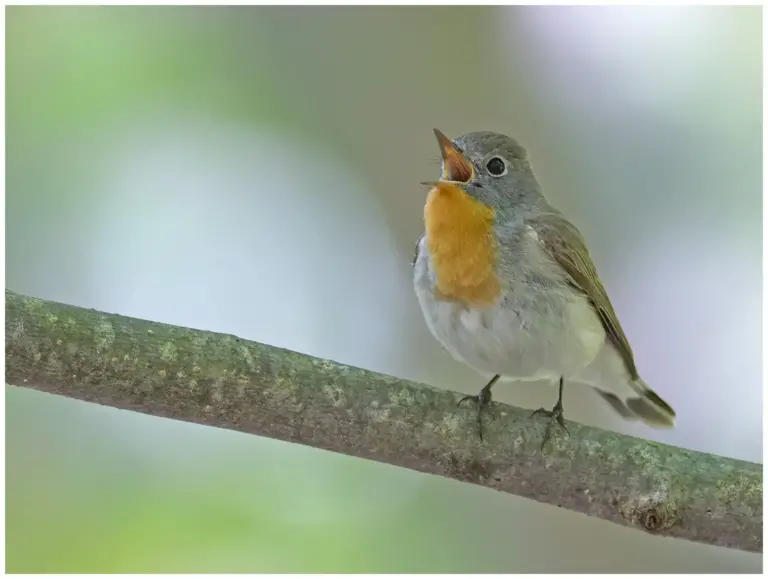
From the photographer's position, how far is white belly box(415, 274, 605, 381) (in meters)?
2.11

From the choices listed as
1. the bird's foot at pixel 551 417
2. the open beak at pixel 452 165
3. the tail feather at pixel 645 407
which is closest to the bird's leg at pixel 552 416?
the bird's foot at pixel 551 417

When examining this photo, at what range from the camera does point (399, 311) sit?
2.88 meters

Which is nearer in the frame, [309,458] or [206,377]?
[206,377]

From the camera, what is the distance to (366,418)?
185cm

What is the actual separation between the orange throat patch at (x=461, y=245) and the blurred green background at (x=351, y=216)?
315 mm

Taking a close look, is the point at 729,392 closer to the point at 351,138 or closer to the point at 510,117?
the point at 510,117

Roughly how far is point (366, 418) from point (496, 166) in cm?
97

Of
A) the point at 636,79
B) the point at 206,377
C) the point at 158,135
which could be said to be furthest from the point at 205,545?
the point at 636,79

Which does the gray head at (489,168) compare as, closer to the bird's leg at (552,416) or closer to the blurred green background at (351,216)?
the blurred green background at (351,216)

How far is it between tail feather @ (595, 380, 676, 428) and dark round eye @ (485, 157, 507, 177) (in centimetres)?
79

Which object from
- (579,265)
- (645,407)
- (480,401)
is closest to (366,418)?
(480,401)

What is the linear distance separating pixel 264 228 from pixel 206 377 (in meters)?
1.40

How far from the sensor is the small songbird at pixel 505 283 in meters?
2.12

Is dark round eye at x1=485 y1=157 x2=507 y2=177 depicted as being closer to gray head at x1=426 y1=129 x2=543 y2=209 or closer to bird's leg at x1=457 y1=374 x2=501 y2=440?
gray head at x1=426 y1=129 x2=543 y2=209
